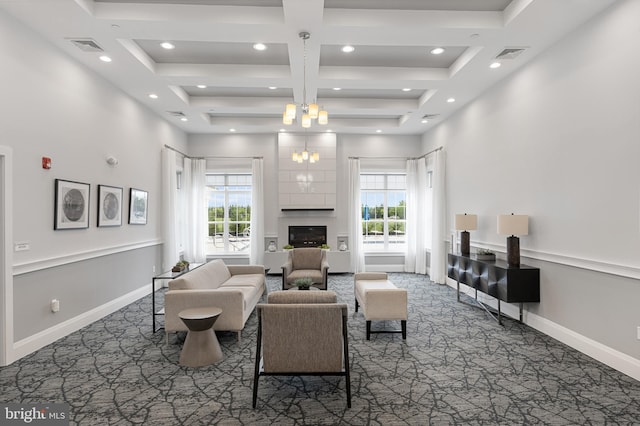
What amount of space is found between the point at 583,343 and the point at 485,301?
81.6 inches

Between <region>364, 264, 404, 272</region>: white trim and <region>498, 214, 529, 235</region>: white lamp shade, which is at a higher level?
<region>498, 214, 529, 235</region>: white lamp shade

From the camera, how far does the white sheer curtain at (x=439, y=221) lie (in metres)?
7.54

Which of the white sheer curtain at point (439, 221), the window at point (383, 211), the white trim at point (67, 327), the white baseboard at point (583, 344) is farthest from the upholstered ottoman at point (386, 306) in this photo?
the window at point (383, 211)

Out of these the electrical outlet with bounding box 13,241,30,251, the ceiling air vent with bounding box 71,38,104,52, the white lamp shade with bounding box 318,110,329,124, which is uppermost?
the ceiling air vent with bounding box 71,38,104,52

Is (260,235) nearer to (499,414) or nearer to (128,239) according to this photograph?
(128,239)

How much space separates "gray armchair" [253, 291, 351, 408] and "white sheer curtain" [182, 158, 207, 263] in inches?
238

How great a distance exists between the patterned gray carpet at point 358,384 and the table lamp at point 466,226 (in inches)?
68.1

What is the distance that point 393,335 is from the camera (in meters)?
4.40

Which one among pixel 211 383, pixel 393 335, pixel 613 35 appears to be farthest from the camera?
pixel 393 335

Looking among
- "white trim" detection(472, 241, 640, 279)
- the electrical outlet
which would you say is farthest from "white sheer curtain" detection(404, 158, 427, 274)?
the electrical outlet

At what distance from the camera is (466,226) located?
5.82 metres

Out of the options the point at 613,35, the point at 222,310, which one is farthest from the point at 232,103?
the point at 613,35

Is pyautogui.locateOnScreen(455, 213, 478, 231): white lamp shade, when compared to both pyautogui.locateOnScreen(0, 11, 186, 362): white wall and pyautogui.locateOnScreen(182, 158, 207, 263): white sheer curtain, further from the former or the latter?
pyautogui.locateOnScreen(182, 158, 207, 263): white sheer curtain

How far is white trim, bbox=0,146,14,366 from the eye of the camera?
352 centimetres
